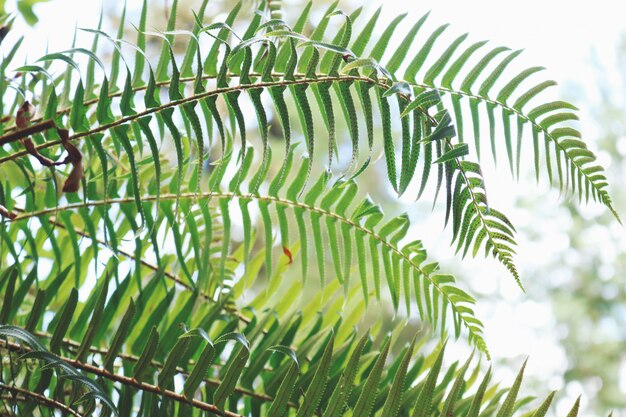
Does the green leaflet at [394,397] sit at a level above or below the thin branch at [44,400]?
above

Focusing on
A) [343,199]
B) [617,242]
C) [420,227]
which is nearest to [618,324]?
[617,242]

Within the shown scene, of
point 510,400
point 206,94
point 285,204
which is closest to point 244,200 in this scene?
point 285,204

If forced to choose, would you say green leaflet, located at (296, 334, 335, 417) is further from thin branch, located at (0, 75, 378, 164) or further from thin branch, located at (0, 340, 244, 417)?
thin branch, located at (0, 75, 378, 164)

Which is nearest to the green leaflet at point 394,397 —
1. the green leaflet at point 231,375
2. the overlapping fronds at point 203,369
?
the overlapping fronds at point 203,369

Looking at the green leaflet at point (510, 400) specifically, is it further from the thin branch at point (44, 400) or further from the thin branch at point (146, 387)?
the thin branch at point (44, 400)

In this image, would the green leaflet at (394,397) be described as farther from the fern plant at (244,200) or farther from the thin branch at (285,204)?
the thin branch at (285,204)

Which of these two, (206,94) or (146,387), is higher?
(206,94)

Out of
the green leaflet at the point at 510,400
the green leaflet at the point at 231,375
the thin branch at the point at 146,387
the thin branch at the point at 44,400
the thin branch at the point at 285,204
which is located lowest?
the thin branch at the point at 44,400

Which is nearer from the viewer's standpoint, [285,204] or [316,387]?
[316,387]

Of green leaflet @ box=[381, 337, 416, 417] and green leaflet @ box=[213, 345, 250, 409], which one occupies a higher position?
green leaflet @ box=[381, 337, 416, 417]

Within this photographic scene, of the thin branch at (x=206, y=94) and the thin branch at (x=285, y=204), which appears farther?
the thin branch at (x=285, y=204)

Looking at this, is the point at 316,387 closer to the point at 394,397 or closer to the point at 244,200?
the point at 394,397

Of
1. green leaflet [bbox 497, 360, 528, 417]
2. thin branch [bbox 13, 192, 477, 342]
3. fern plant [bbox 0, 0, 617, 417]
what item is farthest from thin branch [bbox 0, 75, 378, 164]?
green leaflet [bbox 497, 360, 528, 417]

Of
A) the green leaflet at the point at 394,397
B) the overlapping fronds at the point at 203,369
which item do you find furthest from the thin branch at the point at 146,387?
the green leaflet at the point at 394,397
